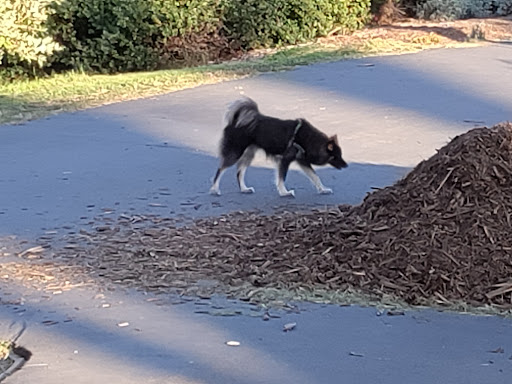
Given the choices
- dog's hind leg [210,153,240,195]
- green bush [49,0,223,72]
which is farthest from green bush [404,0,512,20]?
dog's hind leg [210,153,240,195]

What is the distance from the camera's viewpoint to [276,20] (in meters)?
22.0

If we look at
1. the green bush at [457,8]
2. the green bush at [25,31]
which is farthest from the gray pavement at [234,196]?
the green bush at [457,8]

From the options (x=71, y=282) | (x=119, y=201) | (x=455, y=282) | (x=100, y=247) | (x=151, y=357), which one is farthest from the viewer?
(x=119, y=201)

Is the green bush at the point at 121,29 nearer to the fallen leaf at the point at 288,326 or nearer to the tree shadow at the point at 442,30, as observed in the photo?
the tree shadow at the point at 442,30

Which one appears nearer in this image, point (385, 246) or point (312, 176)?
point (385, 246)

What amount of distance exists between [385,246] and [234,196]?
3.04 m

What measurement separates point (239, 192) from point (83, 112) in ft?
16.1

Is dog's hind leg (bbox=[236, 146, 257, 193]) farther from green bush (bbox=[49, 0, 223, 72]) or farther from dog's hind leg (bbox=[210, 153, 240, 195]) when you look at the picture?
green bush (bbox=[49, 0, 223, 72])

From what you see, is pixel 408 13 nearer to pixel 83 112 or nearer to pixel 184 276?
pixel 83 112

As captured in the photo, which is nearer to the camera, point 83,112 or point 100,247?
point 100,247

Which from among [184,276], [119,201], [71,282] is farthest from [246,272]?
[119,201]

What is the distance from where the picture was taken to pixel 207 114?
13828mm

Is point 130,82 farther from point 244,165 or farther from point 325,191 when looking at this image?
point 325,191

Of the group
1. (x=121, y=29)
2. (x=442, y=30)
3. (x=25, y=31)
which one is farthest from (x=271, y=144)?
(x=442, y=30)
